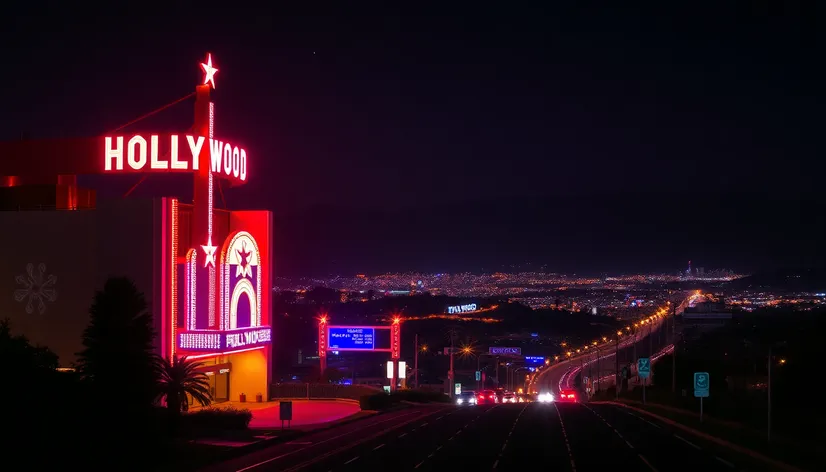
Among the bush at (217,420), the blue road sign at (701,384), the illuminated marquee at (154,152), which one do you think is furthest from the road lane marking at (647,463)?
the illuminated marquee at (154,152)

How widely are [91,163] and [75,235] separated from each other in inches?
184

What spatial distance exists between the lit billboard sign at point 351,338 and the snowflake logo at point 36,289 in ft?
86.4

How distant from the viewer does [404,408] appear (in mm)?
60156

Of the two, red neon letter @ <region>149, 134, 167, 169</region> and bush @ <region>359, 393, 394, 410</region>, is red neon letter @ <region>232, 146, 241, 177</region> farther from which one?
bush @ <region>359, 393, 394, 410</region>

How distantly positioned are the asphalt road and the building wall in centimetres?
1553

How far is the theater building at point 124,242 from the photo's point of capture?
1811 inches

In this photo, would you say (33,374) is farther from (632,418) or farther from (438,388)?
(438,388)

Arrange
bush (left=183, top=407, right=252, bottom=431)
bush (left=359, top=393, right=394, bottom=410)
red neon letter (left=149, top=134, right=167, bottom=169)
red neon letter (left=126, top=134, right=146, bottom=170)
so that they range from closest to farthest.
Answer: bush (left=183, top=407, right=252, bottom=431)
red neon letter (left=149, top=134, right=167, bottom=169)
red neon letter (left=126, top=134, right=146, bottom=170)
bush (left=359, top=393, right=394, bottom=410)

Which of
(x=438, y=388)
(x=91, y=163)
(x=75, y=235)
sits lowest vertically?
(x=438, y=388)

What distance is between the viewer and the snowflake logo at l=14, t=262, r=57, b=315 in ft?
153

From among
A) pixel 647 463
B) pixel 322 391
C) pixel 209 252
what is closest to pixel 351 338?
pixel 322 391

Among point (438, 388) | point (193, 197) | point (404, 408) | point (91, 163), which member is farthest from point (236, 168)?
point (438, 388)

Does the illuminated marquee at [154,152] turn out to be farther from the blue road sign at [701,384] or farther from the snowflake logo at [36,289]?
the blue road sign at [701,384]

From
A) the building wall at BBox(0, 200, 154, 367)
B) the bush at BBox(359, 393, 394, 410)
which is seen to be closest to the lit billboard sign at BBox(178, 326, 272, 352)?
the building wall at BBox(0, 200, 154, 367)
